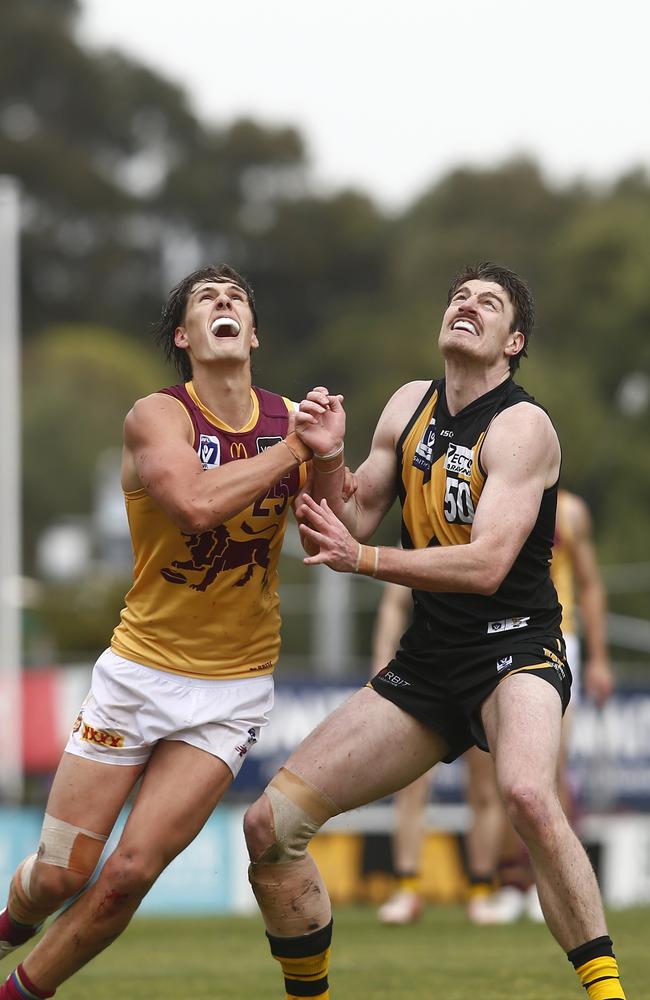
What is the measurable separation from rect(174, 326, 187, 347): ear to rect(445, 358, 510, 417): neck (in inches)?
37.8

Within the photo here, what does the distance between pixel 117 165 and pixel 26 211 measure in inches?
261

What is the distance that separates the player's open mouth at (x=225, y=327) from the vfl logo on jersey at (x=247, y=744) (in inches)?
55.6

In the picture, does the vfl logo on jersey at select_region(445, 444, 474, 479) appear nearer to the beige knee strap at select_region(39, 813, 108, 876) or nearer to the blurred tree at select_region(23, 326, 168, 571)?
the beige knee strap at select_region(39, 813, 108, 876)

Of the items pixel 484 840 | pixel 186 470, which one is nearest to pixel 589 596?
pixel 484 840

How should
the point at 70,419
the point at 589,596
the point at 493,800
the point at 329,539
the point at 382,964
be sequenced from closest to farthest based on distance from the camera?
the point at 329,539 → the point at 382,964 → the point at 493,800 → the point at 589,596 → the point at 70,419

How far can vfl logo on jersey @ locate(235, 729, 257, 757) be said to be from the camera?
244 inches

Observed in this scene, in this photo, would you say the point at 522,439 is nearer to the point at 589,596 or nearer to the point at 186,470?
the point at 186,470

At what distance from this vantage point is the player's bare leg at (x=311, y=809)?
6055 mm

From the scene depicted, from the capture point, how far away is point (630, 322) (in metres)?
40.7

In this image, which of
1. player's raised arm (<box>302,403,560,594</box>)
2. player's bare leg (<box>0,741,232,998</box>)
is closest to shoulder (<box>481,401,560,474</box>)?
player's raised arm (<box>302,403,560,594</box>)

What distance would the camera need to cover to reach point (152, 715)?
20.0 ft

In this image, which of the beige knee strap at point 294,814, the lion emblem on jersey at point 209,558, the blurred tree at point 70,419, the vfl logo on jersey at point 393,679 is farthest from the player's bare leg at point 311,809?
the blurred tree at point 70,419

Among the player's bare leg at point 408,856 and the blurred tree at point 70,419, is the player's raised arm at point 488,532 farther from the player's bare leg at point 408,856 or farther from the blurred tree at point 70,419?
the blurred tree at point 70,419

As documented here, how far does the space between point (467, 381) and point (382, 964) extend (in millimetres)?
3264
